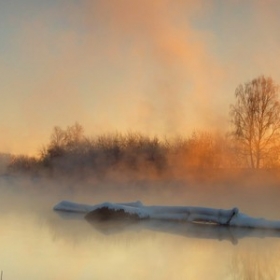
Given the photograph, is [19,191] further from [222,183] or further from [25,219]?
[25,219]

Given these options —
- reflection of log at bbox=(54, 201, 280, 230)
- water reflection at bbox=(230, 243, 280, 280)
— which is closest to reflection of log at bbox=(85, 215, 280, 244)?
reflection of log at bbox=(54, 201, 280, 230)

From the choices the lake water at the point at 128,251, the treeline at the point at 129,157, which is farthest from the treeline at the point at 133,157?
the lake water at the point at 128,251

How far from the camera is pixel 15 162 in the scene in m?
51.5

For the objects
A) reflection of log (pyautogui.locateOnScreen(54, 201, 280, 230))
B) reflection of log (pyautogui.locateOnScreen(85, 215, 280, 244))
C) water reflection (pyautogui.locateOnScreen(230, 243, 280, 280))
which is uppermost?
reflection of log (pyautogui.locateOnScreen(54, 201, 280, 230))

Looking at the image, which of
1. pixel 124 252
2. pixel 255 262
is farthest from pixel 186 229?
pixel 255 262

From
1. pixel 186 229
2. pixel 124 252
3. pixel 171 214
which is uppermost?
pixel 171 214

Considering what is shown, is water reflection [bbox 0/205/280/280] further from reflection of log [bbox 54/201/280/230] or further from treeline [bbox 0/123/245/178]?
treeline [bbox 0/123/245/178]

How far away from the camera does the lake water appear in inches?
395

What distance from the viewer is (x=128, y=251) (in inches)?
509

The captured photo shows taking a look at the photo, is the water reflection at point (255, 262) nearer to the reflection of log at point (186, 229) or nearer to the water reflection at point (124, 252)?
the water reflection at point (124, 252)

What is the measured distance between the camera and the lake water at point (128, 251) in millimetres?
10023

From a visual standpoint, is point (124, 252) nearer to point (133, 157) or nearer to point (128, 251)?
point (128, 251)

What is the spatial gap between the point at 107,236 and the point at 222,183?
1445 centimetres

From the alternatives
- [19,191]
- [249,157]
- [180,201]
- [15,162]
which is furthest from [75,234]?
[15,162]
